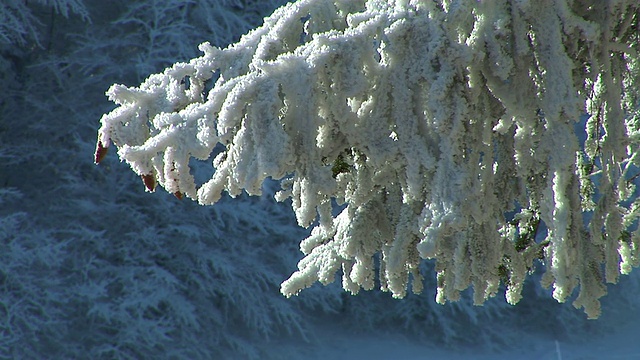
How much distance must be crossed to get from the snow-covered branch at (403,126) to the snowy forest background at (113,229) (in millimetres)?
4440

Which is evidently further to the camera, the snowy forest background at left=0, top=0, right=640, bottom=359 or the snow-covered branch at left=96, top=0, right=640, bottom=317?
the snowy forest background at left=0, top=0, right=640, bottom=359

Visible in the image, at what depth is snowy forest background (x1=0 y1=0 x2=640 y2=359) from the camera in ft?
19.3

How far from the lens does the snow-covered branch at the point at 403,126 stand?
4.51ft

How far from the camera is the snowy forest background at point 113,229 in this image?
232 inches

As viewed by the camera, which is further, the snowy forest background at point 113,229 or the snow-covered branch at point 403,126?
the snowy forest background at point 113,229

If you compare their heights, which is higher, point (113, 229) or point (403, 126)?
point (113, 229)

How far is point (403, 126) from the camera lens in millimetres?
1468

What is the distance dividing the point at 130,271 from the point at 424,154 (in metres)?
5.16

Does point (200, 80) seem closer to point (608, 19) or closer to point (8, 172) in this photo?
point (608, 19)

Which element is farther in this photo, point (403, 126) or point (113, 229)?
point (113, 229)

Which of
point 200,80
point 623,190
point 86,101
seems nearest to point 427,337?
point 86,101

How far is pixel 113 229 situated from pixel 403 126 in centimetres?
541

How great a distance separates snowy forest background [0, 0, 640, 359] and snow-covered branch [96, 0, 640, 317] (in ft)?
14.6

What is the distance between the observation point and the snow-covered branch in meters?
1.38
